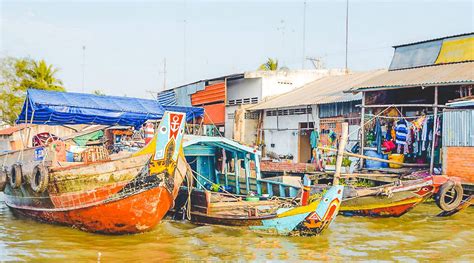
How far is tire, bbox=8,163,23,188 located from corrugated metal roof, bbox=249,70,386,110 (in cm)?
1057

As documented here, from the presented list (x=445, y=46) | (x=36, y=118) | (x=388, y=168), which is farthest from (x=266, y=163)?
(x=36, y=118)

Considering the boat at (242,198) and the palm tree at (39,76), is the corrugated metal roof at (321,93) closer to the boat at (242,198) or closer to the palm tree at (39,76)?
the boat at (242,198)

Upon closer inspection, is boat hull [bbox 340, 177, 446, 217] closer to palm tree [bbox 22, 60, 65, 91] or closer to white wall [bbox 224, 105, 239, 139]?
white wall [bbox 224, 105, 239, 139]

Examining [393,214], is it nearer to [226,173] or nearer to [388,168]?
[388,168]

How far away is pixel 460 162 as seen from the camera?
13.6 meters

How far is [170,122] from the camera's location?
1034cm

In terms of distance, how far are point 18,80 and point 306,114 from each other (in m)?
24.3

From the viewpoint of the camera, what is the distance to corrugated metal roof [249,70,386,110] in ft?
62.7

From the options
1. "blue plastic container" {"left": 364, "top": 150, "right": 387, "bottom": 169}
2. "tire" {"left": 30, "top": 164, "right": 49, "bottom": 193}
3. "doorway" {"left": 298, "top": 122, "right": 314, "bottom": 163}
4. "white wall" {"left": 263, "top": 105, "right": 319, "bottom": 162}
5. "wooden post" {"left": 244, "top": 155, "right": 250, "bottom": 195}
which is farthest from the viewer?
"doorway" {"left": 298, "top": 122, "right": 314, "bottom": 163}

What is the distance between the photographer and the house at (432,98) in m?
13.7

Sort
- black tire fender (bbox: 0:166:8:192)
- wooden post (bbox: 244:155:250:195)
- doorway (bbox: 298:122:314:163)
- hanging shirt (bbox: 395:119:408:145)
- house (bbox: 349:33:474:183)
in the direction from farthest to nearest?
doorway (bbox: 298:122:314:163) < hanging shirt (bbox: 395:119:408:145) < house (bbox: 349:33:474:183) < wooden post (bbox: 244:155:250:195) < black tire fender (bbox: 0:166:8:192)

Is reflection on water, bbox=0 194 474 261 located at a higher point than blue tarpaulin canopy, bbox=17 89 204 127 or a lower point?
lower

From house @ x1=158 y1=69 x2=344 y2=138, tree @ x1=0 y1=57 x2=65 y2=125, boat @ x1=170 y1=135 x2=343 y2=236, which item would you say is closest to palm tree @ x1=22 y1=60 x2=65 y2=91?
tree @ x1=0 y1=57 x2=65 y2=125

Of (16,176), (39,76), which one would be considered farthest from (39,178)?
(39,76)
